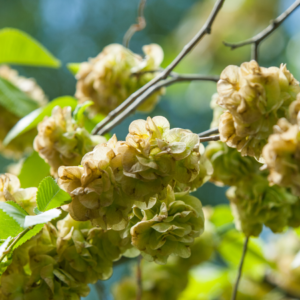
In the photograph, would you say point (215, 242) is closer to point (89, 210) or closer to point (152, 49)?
point (152, 49)

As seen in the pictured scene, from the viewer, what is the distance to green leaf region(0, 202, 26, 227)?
444 mm

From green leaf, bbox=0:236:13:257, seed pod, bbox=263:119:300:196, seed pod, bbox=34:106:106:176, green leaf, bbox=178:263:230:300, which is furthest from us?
→ green leaf, bbox=178:263:230:300

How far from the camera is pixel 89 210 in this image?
46 centimetres

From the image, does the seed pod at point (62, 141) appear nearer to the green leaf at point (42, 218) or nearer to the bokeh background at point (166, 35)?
the green leaf at point (42, 218)

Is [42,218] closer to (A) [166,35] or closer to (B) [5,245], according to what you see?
(B) [5,245]

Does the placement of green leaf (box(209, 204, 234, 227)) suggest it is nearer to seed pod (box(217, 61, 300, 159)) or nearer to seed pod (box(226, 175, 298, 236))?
seed pod (box(226, 175, 298, 236))

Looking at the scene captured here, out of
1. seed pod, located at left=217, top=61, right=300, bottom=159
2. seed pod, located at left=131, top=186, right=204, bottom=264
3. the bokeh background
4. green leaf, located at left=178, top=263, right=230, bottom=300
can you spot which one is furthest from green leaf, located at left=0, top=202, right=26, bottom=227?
the bokeh background

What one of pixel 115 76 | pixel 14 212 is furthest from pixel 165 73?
pixel 14 212

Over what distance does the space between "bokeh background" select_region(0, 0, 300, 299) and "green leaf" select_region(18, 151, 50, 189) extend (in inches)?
69.2

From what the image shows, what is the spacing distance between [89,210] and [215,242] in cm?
70

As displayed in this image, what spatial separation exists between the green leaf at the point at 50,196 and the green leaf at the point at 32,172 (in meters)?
0.39

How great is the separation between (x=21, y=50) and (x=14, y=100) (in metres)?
0.15

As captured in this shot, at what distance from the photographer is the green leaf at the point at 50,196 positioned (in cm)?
45

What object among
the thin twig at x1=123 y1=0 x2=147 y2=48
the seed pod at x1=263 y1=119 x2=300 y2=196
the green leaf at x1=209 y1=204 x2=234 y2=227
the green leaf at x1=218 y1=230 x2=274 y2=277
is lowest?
the green leaf at x1=218 y1=230 x2=274 y2=277
